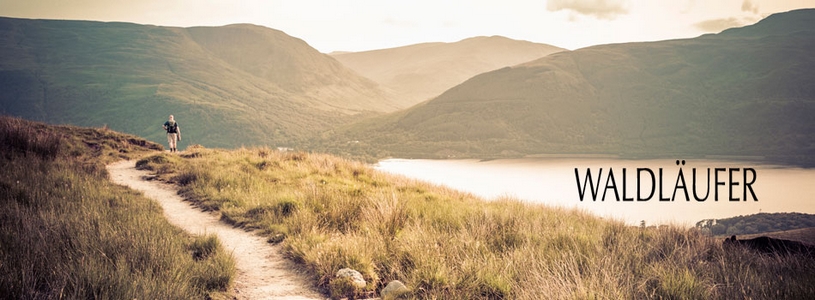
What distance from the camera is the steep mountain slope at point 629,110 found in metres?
125

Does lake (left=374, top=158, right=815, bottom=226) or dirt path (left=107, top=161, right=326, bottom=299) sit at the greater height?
dirt path (left=107, top=161, right=326, bottom=299)

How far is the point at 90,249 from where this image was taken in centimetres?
612

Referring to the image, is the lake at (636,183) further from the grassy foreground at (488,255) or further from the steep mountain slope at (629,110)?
the grassy foreground at (488,255)

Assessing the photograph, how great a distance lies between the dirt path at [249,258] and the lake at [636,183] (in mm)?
36081

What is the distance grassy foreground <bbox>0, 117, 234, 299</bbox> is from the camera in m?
4.93

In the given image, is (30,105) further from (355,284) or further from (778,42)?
(778,42)

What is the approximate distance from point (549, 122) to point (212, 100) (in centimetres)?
13997

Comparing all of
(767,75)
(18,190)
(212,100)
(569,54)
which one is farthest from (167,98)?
(767,75)

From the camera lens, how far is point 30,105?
596ft

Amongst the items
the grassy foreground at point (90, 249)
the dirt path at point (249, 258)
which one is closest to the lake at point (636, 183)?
the dirt path at point (249, 258)

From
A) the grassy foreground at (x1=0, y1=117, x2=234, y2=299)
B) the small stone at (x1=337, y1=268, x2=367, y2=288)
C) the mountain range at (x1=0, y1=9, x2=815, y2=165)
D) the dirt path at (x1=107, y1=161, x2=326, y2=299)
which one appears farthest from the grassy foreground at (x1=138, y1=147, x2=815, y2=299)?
the mountain range at (x1=0, y1=9, x2=815, y2=165)

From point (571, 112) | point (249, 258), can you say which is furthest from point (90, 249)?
point (571, 112)

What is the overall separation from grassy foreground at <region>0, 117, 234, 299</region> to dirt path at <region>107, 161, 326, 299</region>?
1.32 ft

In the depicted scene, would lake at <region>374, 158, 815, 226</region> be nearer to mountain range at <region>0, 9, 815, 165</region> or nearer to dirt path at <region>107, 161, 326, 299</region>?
mountain range at <region>0, 9, 815, 165</region>
